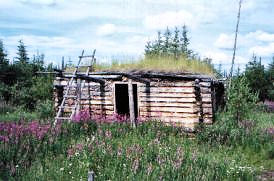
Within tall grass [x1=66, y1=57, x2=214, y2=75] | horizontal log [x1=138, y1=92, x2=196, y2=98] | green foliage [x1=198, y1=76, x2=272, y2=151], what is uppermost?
tall grass [x1=66, y1=57, x2=214, y2=75]

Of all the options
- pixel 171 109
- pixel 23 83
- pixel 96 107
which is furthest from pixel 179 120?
pixel 23 83

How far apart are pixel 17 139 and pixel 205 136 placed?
733 centimetres

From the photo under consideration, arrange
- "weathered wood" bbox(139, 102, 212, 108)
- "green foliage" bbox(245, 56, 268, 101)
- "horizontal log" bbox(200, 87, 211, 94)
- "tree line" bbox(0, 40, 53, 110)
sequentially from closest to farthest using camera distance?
"horizontal log" bbox(200, 87, 211, 94) → "weathered wood" bbox(139, 102, 212, 108) → "tree line" bbox(0, 40, 53, 110) → "green foliage" bbox(245, 56, 268, 101)

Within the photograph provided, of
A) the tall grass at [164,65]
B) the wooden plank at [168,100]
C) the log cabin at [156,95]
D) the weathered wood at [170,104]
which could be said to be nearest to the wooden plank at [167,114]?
the log cabin at [156,95]

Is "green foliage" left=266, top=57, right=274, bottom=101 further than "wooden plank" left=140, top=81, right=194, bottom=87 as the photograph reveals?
Yes

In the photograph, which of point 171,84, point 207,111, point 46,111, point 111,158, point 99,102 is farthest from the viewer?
point 46,111

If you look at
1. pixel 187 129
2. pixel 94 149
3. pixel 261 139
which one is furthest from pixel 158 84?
pixel 94 149

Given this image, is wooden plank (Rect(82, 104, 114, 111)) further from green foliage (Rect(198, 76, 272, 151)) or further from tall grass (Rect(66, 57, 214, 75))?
green foliage (Rect(198, 76, 272, 151))

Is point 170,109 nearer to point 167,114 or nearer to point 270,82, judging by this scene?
point 167,114

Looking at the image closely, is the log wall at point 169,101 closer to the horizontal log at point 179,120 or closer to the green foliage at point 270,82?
the horizontal log at point 179,120

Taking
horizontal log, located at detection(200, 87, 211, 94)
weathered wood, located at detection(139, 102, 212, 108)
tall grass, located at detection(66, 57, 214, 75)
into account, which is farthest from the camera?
tall grass, located at detection(66, 57, 214, 75)

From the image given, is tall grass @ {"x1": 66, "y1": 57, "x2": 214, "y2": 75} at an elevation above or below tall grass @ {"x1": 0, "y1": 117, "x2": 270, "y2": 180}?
above

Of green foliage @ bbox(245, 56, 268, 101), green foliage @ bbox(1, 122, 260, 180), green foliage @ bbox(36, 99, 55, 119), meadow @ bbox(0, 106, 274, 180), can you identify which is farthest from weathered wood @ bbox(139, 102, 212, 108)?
green foliage @ bbox(245, 56, 268, 101)

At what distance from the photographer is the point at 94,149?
32.6 ft
